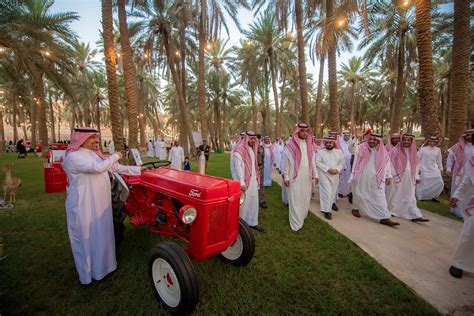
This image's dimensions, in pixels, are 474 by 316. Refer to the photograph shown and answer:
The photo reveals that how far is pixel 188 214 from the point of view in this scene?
8.13 ft

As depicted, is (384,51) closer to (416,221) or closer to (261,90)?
(261,90)

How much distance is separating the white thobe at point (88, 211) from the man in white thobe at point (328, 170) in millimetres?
4453

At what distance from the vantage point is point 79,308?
8.35 feet

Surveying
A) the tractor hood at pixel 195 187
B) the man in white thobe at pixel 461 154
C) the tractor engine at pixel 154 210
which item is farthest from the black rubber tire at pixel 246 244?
the man in white thobe at pixel 461 154

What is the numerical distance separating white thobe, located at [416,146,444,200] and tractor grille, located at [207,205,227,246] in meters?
7.26

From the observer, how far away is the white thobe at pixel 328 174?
18.0 feet

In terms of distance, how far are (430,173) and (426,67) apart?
11.0 feet

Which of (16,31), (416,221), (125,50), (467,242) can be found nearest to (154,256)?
(467,242)

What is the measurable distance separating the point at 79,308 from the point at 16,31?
11.7 m

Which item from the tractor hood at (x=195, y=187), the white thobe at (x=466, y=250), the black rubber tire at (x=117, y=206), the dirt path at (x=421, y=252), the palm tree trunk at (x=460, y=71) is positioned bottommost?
the dirt path at (x=421, y=252)

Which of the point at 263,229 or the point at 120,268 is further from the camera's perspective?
the point at 263,229

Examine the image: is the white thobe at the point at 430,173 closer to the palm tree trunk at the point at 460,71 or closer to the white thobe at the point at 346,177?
the palm tree trunk at the point at 460,71

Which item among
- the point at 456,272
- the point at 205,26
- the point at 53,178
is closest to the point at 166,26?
the point at 205,26

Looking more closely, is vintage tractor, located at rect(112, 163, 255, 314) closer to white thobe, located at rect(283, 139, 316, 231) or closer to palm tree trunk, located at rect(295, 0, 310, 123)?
white thobe, located at rect(283, 139, 316, 231)
